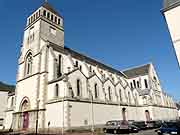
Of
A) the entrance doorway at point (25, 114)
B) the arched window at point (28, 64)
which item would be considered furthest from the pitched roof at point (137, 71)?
the entrance doorway at point (25, 114)

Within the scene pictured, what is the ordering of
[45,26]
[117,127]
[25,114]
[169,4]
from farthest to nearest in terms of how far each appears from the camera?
[45,26]
[25,114]
[117,127]
[169,4]

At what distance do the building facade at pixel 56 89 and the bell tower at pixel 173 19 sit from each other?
633 inches

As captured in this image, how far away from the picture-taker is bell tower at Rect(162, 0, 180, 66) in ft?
56.7

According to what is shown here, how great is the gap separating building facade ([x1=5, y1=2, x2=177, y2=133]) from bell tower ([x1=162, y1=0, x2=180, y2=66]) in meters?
16.1

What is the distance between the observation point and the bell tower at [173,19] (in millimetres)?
17269

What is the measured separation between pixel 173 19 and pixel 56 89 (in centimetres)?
1932

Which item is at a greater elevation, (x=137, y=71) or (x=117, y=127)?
(x=137, y=71)

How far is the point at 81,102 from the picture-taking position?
2769cm

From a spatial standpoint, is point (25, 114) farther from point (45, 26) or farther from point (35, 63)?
point (45, 26)

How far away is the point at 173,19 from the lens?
1811cm

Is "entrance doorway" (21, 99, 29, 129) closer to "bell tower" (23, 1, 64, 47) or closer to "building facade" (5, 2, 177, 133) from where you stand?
"building facade" (5, 2, 177, 133)

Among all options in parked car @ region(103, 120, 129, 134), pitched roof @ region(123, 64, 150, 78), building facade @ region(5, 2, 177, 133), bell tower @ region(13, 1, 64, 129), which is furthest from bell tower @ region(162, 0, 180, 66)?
pitched roof @ region(123, 64, 150, 78)

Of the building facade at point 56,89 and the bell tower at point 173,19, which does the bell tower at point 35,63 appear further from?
the bell tower at point 173,19

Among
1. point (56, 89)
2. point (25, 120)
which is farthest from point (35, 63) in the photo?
point (25, 120)
